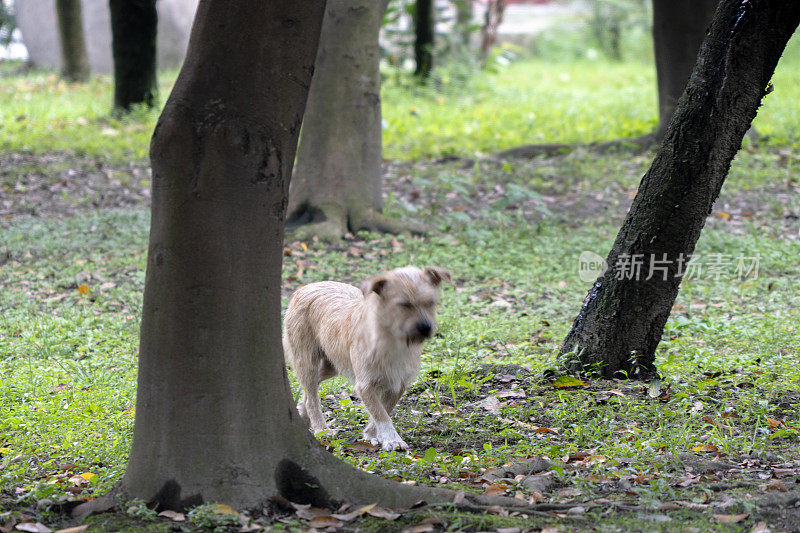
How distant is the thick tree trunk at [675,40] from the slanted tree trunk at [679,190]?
772 cm

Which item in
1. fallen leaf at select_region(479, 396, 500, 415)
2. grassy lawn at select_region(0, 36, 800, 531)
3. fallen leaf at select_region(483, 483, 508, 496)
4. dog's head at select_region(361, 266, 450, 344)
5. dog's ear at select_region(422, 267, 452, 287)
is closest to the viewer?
fallen leaf at select_region(483, 483, 508, 496)

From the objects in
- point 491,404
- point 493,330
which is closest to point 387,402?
point 491,404

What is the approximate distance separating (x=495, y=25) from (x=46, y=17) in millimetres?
12136

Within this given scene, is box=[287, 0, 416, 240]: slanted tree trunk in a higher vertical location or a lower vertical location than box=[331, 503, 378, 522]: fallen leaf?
higher

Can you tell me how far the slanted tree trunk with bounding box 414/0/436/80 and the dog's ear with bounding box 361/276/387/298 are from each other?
1537cm

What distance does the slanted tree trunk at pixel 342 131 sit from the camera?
1039cm

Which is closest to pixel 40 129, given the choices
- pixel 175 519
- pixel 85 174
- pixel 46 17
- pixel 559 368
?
pixel 85 174

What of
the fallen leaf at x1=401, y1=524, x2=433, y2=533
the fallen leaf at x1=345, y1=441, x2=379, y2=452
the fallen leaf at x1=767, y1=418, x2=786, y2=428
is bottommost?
the fallen leaf at x1=345, y1=441, x2=379, y2=452

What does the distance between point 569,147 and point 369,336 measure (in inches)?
378

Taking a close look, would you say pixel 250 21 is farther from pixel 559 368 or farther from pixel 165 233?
pixel 559 368

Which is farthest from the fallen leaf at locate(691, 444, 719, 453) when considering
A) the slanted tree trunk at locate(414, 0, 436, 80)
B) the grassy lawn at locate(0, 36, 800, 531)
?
the slanted tree trunk at locate(414, 0, 436, 80)

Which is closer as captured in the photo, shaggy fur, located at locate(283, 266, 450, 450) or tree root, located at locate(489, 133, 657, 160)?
shaggy fur, located at locate(283, 266, 450, 450)

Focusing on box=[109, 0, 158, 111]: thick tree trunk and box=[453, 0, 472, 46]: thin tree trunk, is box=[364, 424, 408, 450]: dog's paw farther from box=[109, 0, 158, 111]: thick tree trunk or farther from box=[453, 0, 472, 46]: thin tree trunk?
box=[453, 0, 472, 46]: thin tree trunk

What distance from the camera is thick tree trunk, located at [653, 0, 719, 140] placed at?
12750 millimetres
